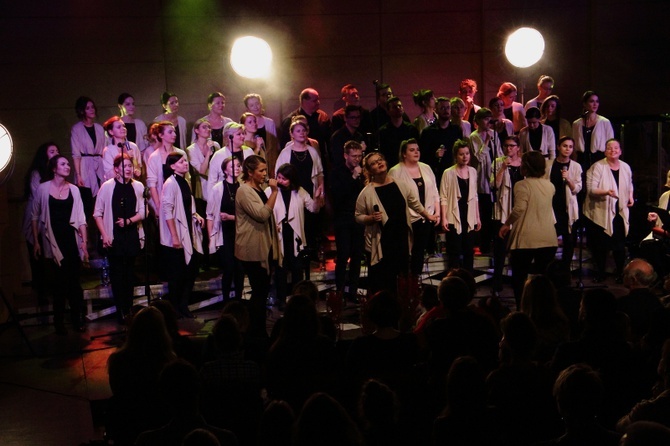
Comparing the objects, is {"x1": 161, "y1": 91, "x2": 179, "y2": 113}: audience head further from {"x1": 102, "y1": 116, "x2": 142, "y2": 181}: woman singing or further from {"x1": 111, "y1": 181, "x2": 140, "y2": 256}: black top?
{"x1": 111, "y1": 181, "x2": 140, "y2": 256}: black top

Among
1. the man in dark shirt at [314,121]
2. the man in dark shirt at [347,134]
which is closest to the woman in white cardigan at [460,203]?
the man in dark shirt at [347,134]

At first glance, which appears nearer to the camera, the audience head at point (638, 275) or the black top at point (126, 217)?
the audience head at point (638, 275)

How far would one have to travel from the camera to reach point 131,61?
1244 centimetres

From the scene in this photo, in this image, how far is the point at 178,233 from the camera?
29.9 ft

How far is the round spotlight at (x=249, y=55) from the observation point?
12422mm

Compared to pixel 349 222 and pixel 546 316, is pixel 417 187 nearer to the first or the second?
pixel 349 222

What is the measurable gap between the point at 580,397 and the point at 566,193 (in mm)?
7225

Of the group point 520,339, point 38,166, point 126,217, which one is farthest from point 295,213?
point 520,339

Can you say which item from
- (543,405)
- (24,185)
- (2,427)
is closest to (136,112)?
(24,185)

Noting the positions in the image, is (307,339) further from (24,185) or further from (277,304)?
(24,185)

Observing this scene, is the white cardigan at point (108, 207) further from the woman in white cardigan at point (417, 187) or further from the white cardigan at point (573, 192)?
the white cardigan at point (573, 192)

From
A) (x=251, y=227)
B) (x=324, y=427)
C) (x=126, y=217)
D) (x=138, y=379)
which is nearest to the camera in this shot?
(x=324, y=427)

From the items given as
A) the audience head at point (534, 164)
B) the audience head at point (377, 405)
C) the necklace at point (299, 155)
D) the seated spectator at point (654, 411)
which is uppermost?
the necklace at point (299, 155)

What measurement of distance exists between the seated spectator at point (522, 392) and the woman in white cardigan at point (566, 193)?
20.4 ft
